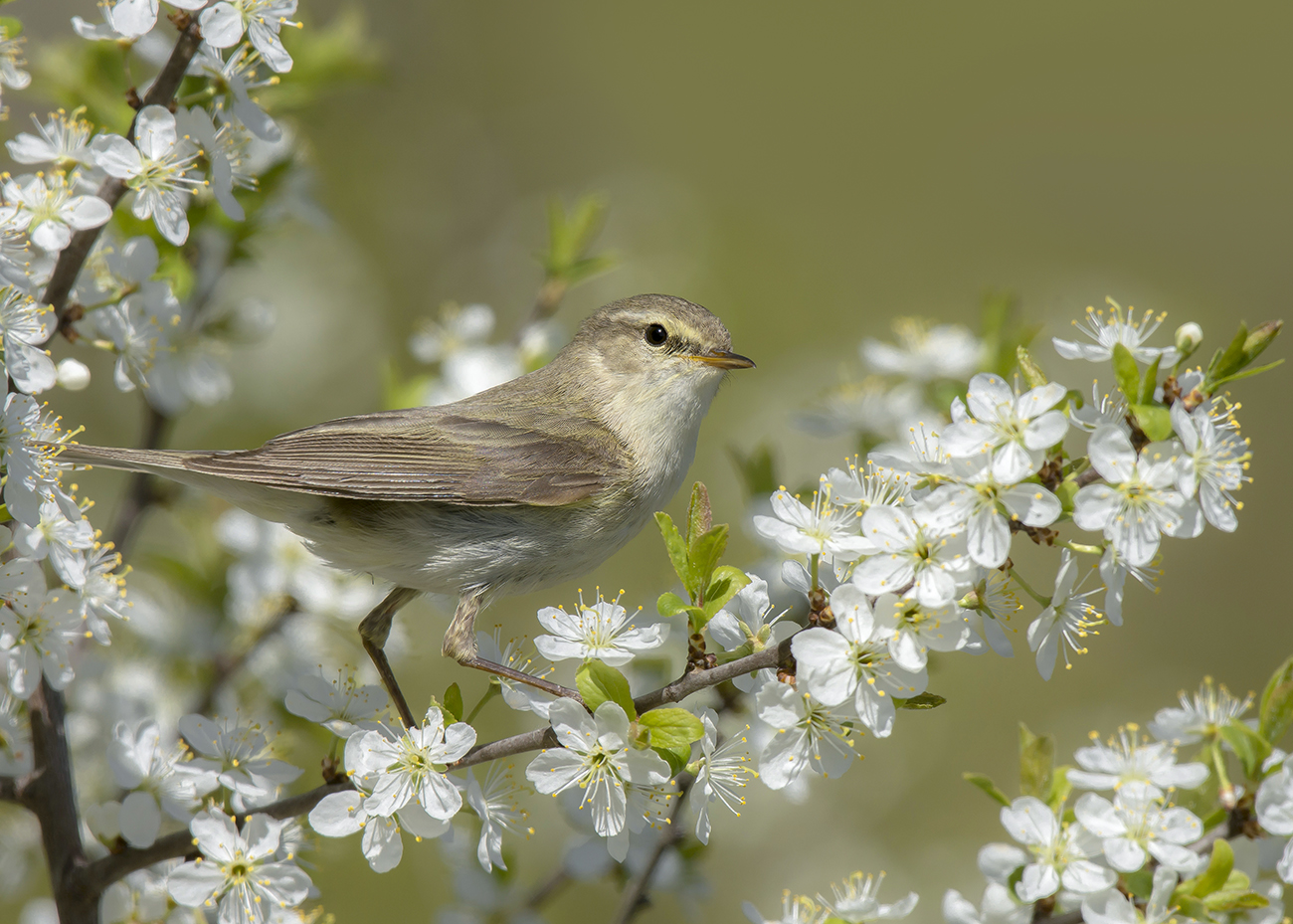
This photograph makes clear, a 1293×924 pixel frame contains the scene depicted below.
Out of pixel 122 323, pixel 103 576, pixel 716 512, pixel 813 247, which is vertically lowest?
pixel 716 512

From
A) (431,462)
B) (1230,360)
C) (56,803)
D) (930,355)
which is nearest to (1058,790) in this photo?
(1230,360)

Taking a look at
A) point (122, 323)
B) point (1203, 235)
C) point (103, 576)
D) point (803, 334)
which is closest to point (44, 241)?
point (122, 323)

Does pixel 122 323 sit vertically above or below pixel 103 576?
above

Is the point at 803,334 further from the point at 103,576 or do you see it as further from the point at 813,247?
the point at 103,576

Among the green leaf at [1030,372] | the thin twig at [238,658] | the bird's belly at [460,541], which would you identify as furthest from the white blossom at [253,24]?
the thin twig at [238,658]

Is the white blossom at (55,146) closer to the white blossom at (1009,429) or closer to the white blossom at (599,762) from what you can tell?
the white blossom at (599,762)

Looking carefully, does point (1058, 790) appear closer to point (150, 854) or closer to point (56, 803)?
point (150, 854)

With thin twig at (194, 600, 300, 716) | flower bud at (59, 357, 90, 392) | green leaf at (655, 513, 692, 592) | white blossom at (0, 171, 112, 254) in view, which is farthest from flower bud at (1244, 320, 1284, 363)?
thin twig at (194, 600, 300, 716)
